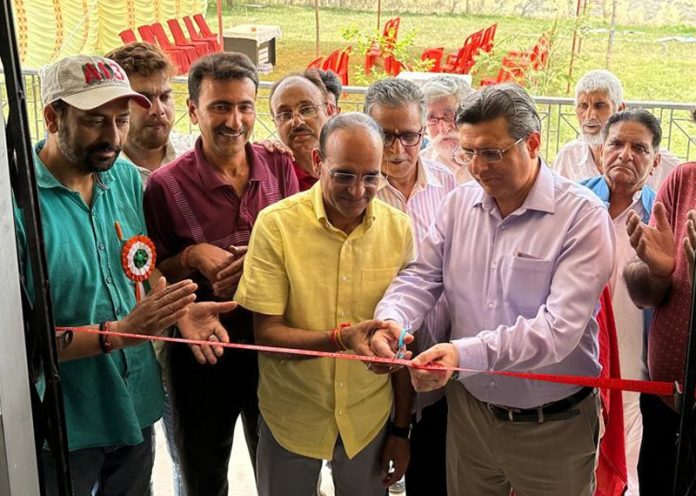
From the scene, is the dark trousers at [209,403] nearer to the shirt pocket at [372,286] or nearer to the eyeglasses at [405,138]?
the shirt pocket at [372,286]

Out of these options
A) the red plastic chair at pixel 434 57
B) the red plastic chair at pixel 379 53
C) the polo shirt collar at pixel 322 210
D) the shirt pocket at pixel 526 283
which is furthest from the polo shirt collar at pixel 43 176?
the red plastic chair at pixel 379 53

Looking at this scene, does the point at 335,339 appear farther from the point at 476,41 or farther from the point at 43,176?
the point at 476,41

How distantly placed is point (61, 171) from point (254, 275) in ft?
2.02

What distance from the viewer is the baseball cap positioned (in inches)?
88.2

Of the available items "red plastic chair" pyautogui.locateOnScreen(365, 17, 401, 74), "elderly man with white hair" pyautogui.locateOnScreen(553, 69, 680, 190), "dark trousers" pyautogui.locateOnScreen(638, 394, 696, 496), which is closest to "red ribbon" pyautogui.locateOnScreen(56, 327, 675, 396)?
"dark trousers" pyautogui.locateOnScreen(638, 394, 696, 496)

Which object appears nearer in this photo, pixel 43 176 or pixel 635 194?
pixel 43 176

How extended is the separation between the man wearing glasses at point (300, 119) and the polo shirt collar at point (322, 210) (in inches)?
25.3

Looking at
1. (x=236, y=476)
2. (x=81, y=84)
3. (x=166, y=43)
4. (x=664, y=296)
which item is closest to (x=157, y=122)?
(x=81, y=84)

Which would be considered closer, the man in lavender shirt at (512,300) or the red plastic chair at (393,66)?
the man in lavender shirt at (512,300)

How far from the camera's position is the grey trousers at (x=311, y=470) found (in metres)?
2.41

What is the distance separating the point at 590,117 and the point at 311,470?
2.49m

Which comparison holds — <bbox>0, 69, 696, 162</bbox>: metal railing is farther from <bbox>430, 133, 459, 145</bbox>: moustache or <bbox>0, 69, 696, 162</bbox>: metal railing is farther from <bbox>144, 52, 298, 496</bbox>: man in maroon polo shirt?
<bbox>144, 52, 298, 496</bbox>: man in maroon polo shirt

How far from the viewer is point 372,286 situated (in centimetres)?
234

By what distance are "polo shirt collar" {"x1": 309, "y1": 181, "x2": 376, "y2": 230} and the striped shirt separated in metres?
0.31
